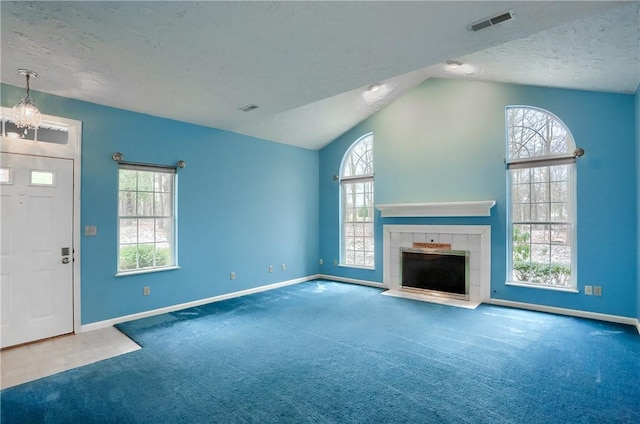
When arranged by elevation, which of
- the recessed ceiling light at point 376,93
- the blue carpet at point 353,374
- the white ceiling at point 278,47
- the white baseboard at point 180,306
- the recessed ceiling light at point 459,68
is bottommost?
the blue carpet at point 353,374

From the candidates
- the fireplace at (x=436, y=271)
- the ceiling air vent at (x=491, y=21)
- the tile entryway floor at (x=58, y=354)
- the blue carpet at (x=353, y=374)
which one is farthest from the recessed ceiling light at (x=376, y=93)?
the tile entryway floor at (x=58, y=354)

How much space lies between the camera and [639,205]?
3736mm

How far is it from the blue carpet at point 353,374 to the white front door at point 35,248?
0.81 metres

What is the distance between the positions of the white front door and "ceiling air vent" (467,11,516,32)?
4214 mm

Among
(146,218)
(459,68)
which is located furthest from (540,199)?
(146,218)

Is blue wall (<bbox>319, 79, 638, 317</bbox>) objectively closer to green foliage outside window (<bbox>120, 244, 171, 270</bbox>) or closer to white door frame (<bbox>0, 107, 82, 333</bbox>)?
green foliage outside window (<bbox>120, 244, 171, 270</bbox>)

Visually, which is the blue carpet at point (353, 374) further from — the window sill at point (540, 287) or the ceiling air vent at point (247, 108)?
the ceiling air vent at point (247, 108)

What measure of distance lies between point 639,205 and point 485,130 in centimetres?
203

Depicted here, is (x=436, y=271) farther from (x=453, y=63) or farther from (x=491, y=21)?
(x=491, y=21)

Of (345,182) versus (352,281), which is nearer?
(352,281)

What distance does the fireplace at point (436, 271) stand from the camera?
5.20 meters

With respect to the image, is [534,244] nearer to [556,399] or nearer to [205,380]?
[556,399]

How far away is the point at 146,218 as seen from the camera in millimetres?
4438

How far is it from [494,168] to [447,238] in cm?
127
